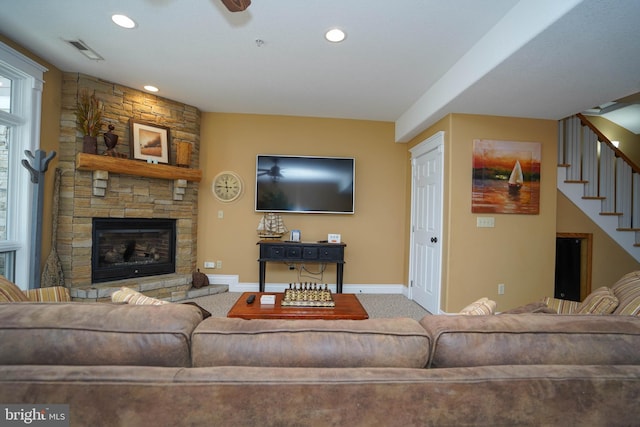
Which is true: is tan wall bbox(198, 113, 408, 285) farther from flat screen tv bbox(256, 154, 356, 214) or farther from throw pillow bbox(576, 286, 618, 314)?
throw pillow bbox(576, 286, 618, 314)

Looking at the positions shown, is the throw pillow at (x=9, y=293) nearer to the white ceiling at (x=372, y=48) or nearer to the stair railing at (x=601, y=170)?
the white ceiling at (x=372, y=48)

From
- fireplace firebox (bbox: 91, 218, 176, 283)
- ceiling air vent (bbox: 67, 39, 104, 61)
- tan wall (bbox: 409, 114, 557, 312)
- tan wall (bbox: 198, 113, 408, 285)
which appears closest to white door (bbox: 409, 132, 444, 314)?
tan wall (bbox: 409, 114, 557, 312)

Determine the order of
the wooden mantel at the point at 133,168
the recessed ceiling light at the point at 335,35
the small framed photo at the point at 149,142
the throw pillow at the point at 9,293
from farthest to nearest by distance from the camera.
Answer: the small framed photo at the point at 149,142 < the wooden mantel at the point at 133,168 < the recessed ceiling light at the point at 335,35 < the throw pillow at the point at 9,293

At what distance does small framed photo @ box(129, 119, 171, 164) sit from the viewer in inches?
142

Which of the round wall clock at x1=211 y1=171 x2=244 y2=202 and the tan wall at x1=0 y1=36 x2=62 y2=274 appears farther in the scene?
the round wall clock at x1=211 y1=171 x2=244 y2=202

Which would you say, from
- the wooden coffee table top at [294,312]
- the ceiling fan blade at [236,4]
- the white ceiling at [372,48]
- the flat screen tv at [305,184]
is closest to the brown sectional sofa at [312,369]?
the wooden coffee table top at [294,312]

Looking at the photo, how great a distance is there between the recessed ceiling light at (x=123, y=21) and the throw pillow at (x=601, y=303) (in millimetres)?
3627

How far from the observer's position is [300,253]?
12.9ft

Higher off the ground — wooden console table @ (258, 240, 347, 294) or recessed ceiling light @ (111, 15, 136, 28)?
recessed ceiling light @ (111, 15, 136, 28)

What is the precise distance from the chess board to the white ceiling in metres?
2.18

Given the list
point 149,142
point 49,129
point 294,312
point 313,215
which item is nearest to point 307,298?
point 294,312

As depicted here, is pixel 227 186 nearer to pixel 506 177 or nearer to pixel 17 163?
pixel 17 163

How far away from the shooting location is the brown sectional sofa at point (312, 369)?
0.80m

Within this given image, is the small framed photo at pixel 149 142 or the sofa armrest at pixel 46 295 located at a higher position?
the small framed photo at pixel 149 142
